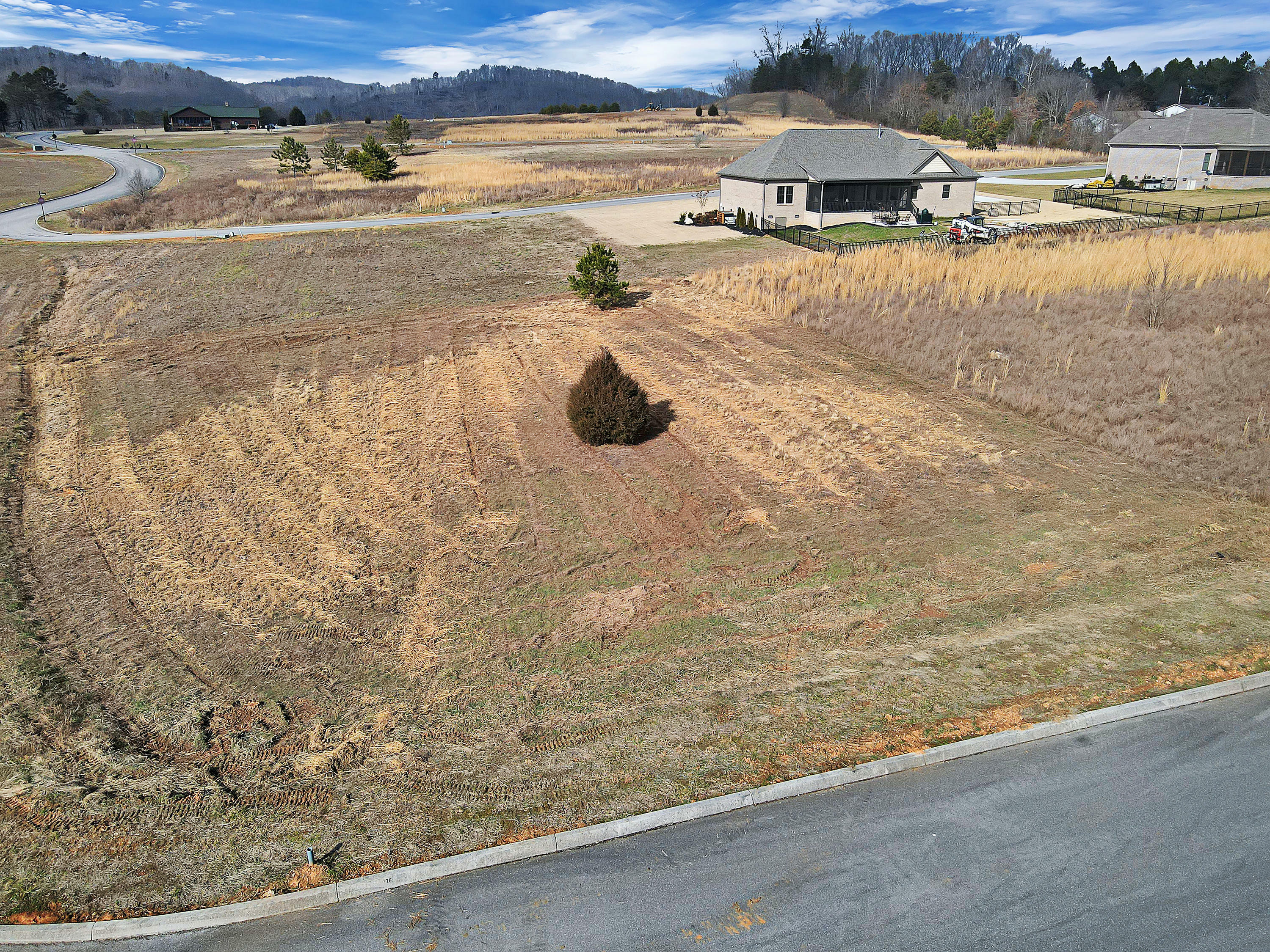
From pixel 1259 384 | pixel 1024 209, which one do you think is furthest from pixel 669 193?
pixel 1259 384

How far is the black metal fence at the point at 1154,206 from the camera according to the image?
39.1 meters

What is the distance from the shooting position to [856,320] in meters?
25.1

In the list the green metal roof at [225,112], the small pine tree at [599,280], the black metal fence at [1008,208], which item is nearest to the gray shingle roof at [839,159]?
the black metal fence at [1008,208]

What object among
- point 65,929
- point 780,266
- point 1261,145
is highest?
Answer: point 1261,145

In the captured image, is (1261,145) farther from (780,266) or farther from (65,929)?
(65,929)

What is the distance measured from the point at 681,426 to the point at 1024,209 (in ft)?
126

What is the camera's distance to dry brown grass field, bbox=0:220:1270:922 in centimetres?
809

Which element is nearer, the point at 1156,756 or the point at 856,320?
the point at 1156,756

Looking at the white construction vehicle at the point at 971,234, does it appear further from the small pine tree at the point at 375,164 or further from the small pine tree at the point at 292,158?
the small pine tree at the point at 292,158

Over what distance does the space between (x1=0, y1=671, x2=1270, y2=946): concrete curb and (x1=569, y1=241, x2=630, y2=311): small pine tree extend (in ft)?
71.0

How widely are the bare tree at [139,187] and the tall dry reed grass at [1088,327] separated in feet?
133

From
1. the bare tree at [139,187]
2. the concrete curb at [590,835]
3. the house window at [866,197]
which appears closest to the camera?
the concrete curb at [590,835]

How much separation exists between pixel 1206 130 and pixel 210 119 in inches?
5614

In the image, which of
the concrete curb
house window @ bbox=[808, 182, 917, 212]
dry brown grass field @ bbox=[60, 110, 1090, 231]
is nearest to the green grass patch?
house window @ bbox=[808, 182, 917, 212]
